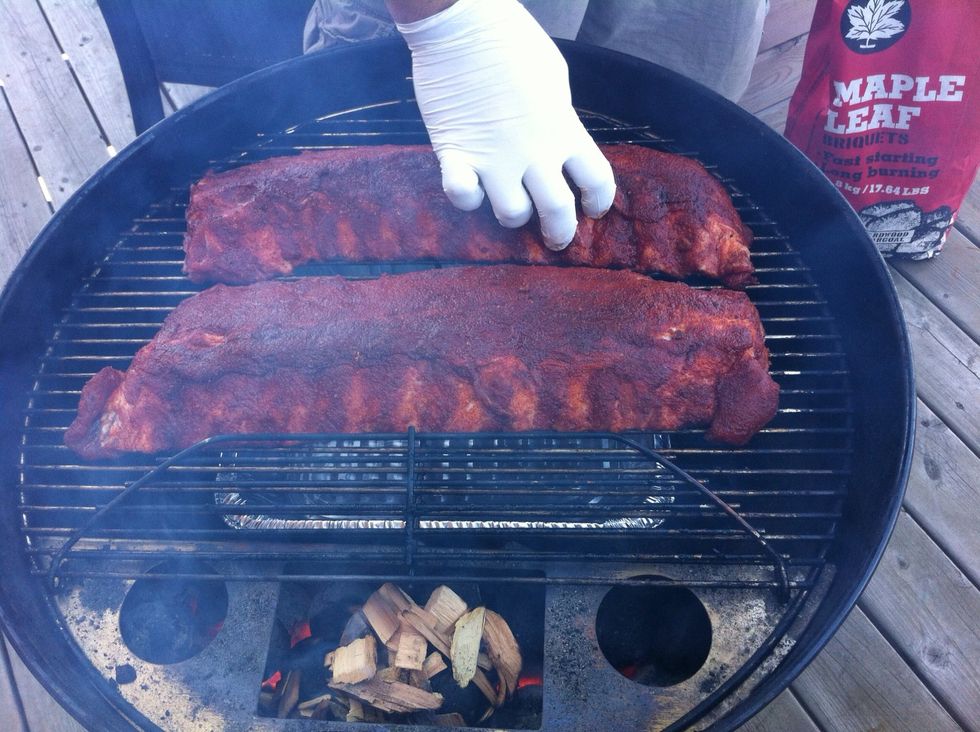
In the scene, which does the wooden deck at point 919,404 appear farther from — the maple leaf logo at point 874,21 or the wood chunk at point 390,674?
the wood chunk at point 390,674

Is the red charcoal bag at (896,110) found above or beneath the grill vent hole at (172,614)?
above

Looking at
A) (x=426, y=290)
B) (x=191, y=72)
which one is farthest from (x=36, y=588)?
(x=191, y=72)

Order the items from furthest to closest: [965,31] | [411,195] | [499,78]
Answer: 1. [965,31]
2. [411,195]
3. [499,78]

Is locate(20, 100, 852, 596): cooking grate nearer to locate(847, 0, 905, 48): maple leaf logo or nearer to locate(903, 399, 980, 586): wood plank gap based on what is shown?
locate(847, 0, 905, 48): maple leaf logo

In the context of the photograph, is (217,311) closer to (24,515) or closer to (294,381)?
(294,381)

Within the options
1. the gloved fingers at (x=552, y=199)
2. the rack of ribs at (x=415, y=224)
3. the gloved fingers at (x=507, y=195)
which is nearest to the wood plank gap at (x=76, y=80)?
the rack of ribs at (x=415, y=224)
